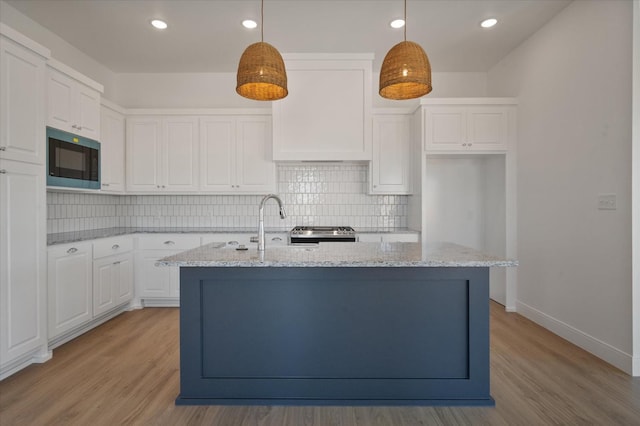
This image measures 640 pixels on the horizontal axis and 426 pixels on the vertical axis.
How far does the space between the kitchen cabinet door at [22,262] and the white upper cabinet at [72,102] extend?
63 cm

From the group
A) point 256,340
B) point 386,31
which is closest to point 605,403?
point 256,340

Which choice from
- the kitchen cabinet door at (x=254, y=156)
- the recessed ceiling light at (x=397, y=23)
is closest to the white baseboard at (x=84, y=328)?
the kitchen cabinet door at (x=254, y=156)

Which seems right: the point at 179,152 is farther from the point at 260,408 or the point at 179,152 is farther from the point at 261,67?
the point at 260,408

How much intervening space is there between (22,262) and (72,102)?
1542 millimetres

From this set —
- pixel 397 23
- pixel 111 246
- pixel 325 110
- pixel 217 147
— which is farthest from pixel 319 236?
pixel 397 23

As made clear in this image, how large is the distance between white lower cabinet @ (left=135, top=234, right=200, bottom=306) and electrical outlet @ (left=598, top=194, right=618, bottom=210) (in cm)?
399

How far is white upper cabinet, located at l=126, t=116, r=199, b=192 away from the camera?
4.35 metres

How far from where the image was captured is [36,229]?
8.70ft

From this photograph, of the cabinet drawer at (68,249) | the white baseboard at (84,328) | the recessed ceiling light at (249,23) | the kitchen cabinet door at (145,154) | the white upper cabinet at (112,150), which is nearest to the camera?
the cabinet drawer at (68,249)

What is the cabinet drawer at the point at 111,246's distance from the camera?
11.4 feet

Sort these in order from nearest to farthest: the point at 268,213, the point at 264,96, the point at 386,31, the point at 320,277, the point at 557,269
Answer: the point at 320,277 → the point at 264,96 → the point at 557,269 → the point at 386,31 → the point at 268,213

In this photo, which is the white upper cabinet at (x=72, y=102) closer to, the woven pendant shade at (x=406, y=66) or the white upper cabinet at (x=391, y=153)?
the woven pendant shade at (x=406, y=66)

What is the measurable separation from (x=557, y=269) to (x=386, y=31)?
293 centimetres

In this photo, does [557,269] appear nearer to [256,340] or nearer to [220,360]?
[256,340]
